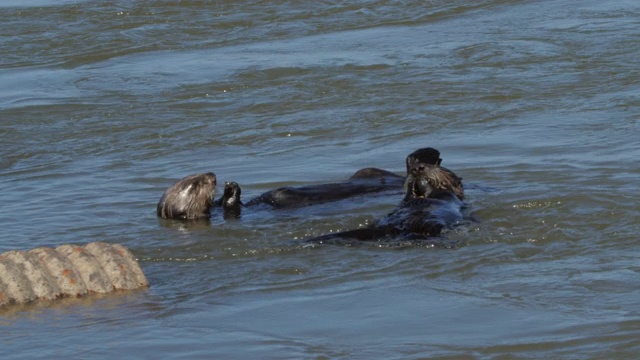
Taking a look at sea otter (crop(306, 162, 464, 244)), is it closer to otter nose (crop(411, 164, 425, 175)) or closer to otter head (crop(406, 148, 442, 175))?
otter nose (crop(411, 164, 425, 175))

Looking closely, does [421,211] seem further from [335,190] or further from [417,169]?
[335,190]

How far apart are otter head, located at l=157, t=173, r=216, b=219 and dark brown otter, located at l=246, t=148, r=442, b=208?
282 mm

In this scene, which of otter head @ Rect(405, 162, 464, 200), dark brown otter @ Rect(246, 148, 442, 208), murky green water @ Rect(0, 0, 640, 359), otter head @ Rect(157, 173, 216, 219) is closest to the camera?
murky green water @ Rect(0, 0, 640, 359)

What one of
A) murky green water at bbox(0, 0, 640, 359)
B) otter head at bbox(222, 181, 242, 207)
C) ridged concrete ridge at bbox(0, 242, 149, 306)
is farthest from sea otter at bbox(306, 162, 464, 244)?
ridged concrete ridge at bbox(0, 242, 149, 306)

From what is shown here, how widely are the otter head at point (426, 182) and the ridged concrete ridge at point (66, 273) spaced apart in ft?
7.33

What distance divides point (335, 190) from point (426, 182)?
2.15ft

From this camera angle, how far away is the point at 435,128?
11.4m

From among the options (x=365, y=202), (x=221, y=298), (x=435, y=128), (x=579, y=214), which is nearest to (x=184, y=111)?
(x=435, y=128)

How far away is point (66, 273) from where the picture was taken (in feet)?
22.6

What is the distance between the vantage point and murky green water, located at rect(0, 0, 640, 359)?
242 inches

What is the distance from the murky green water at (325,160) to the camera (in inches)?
242

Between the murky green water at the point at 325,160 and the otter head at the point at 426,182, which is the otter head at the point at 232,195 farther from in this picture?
the otter head at the point at 426,182

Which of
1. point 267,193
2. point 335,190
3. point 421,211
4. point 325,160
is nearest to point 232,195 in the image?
point 267,193

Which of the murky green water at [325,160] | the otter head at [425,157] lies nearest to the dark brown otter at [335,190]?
the otter head at [425,157]
